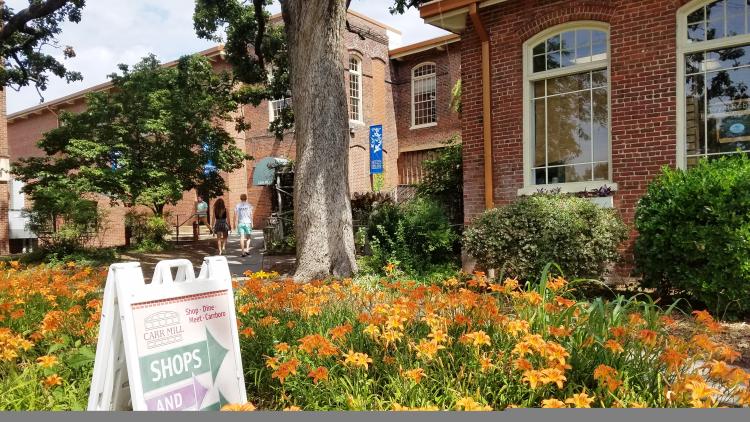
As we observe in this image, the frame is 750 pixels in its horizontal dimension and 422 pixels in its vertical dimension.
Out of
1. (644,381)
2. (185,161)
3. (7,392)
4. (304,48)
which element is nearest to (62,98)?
(185,161)

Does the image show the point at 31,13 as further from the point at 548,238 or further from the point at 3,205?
the point at 548,238

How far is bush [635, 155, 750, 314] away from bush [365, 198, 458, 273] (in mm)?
3926

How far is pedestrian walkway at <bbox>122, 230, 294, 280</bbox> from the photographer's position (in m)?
11.8

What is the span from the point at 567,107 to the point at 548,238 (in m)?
3.26

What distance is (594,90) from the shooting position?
8953 mm

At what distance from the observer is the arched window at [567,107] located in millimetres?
8859

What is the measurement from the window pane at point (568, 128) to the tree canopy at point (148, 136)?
35.5 ft

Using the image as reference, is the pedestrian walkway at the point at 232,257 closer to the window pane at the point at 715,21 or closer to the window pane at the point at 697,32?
the window pane at the point at 697,32

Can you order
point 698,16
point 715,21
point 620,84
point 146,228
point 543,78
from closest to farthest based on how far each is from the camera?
1. point 715,21
2. point 698,16
3. point 620,84
4. point 543,78
5. point 146,228

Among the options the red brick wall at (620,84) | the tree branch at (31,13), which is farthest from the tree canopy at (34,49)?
the red brick wall at (620,84)

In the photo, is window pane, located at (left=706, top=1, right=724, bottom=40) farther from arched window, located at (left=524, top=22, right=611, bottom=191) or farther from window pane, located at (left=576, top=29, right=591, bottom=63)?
window pane, located at (left=576, top=29, right=591, bottom=63)

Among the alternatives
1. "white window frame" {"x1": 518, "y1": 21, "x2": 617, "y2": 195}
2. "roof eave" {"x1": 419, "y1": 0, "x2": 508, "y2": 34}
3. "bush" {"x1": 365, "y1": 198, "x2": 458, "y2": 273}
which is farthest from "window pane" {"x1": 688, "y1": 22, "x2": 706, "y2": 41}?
"bush" {"x1": 365, "y1": 198, "x2": 458, "y2": 273}

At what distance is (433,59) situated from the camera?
23500mm

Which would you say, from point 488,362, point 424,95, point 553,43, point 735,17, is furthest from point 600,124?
point 424,95
